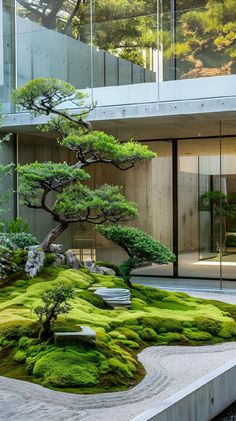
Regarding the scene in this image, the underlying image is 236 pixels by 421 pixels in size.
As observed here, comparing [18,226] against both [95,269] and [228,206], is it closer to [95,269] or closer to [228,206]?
[95,269]

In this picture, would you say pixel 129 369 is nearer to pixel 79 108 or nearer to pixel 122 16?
pixel 79 108

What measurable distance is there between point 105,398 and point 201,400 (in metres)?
1.06

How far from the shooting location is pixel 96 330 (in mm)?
8625

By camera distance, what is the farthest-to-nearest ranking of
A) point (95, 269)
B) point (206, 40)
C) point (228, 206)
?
point (228, 206)
point (206, 40)
point (95, 269)

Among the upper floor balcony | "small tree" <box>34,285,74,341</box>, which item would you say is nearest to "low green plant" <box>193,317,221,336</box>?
"small tree" <box>34,285,74,341</box>

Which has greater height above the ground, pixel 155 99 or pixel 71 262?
pixel 155 99

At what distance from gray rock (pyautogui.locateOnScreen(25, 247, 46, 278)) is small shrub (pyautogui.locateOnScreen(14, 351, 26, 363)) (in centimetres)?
391

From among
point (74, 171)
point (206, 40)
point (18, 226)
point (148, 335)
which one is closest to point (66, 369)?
point (148, 335)

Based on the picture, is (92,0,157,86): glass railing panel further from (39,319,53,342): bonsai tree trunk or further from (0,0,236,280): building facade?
(39,319,53,342): bonsai tree trunk

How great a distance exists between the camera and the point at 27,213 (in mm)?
17719

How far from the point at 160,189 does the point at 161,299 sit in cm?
621

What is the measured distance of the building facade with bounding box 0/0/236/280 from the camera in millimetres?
14156

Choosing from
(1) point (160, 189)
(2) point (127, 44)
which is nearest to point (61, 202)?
(2) point (127, 44)

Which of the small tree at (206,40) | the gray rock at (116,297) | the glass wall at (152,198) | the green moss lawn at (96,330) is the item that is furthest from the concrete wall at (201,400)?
the glass wall at (152,198)
